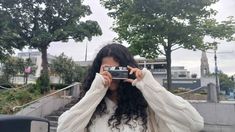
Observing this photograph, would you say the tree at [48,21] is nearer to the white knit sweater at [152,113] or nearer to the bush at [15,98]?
the bush at [15,98]

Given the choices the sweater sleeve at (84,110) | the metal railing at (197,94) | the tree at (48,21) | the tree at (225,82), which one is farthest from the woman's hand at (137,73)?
the tree at (225,82)

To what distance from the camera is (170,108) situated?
168cm

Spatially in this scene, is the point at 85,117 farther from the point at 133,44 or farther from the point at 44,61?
the point at 44,61

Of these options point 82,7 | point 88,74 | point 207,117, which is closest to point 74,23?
point 82,7

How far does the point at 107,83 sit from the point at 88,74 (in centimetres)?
24

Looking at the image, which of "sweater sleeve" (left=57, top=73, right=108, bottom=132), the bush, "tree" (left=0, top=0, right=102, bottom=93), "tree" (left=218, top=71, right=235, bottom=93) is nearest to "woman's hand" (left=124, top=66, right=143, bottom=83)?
"sweater sleeve" (left=57, top=73, right=108, bottom=132)

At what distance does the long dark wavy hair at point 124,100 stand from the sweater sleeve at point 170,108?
104mm

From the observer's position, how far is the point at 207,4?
12945 mm

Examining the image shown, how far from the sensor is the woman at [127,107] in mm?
1678

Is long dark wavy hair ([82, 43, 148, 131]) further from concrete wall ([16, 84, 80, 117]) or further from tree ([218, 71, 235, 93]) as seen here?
tree ([218, 71, 235, 93])

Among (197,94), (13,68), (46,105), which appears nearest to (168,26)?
(197,94)

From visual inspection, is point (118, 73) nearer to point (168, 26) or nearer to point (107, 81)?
point (107, 81)

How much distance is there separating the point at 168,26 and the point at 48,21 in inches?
287

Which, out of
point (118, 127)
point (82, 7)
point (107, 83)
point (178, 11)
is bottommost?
point (118, 127)
